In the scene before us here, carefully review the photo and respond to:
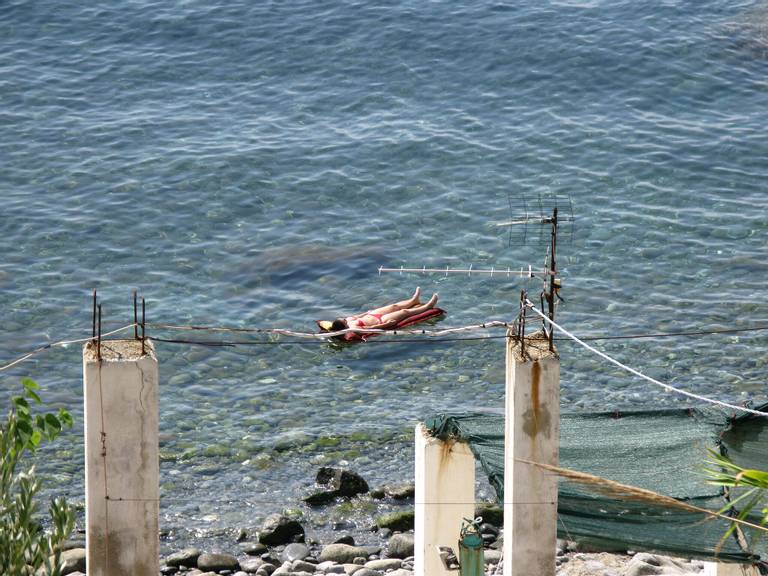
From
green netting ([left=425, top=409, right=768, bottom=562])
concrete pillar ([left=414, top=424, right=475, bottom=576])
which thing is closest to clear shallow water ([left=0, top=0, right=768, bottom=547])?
concrete pillar ([left=414, top=424, right=475, bottom=576])

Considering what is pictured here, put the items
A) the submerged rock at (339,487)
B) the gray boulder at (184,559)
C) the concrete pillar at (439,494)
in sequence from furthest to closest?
the submerged rock at (339,487)
the gray boulder at (184,559)
the concrete pillar at (439,494)

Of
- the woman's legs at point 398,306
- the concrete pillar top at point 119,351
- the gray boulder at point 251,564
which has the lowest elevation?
the gray boulder at point 251,564

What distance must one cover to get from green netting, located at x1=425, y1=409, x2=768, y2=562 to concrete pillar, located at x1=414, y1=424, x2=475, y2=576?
231 millimetres

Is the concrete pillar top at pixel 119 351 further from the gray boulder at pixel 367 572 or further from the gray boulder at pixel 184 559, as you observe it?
the gray boulder at pixel 184 559

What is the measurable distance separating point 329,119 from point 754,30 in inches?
579

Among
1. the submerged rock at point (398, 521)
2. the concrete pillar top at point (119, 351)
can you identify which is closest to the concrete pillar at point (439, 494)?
the concrete pillar top at point (119, 351)

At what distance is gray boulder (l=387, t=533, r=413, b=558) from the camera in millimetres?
18531

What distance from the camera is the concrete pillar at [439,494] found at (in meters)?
13.8

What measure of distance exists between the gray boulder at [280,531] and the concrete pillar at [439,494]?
5174 mm

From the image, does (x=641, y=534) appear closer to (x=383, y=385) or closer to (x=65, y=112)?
(x=383, y=385)

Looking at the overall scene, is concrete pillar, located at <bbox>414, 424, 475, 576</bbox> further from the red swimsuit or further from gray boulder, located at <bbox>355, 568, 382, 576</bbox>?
the red swimsuit

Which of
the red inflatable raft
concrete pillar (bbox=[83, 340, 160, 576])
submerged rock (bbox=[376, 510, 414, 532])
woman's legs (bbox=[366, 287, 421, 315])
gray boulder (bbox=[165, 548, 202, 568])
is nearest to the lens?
concrete pillar (bbox=[83, 340, 160, 576])

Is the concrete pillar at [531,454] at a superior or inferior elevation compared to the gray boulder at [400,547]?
superior

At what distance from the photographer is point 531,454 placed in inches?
467
